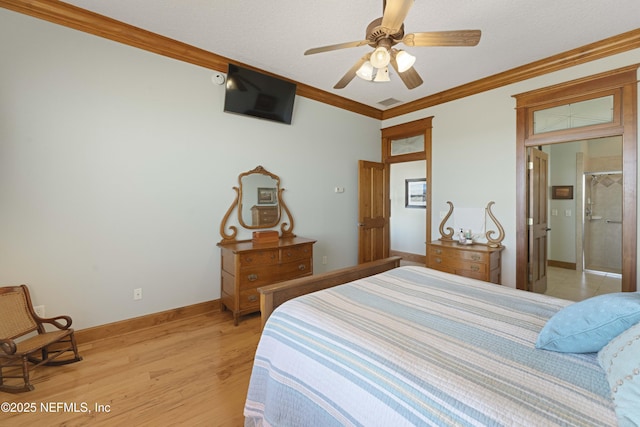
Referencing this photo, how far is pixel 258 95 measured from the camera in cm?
326

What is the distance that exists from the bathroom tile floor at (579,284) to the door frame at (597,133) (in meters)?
1.02

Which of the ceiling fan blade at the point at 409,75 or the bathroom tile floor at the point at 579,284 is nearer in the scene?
the ceiling fan blade at the point at 409,75

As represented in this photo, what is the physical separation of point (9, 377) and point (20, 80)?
2185mm

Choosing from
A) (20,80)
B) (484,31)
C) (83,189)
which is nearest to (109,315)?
(83,189)

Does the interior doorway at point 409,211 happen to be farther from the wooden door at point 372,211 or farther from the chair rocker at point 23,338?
the chair rocker at point 23,338

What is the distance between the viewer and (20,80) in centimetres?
213

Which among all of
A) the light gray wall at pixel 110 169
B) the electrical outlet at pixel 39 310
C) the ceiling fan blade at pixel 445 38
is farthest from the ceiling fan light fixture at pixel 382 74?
the electrical outlet at pixel 39 310

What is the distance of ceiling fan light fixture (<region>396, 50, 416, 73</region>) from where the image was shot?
6.12 feet

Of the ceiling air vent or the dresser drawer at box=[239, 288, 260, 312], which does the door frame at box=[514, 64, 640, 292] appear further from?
the dresser drawer at box=[239, 288, 260, 312]

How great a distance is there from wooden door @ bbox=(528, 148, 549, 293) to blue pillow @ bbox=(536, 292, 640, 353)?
2.67 m

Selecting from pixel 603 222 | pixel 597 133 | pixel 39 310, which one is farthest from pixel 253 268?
pixel 603 222

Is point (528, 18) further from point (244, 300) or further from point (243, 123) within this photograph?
point (244, 300)

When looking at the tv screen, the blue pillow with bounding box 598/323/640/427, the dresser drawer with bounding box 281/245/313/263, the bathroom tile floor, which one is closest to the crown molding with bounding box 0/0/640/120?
the tv screen

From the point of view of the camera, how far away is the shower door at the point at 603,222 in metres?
4.72
